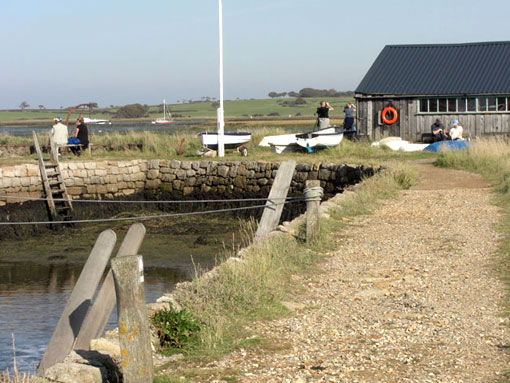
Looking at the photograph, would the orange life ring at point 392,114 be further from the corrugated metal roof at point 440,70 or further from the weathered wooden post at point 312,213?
the weathered wooden post at point 312,213

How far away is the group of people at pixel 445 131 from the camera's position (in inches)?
1048

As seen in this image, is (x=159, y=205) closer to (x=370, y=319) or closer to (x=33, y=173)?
(x=33, y=173)

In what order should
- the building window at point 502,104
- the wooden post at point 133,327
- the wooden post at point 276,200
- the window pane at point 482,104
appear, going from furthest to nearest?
1. the window pane at point 482,104
2. the building window at point 502,104
3. the wooden post at point 276,200
4. the wooden post at point 133,327

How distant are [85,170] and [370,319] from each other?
1825 centimetres

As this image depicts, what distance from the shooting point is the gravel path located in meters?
5.72

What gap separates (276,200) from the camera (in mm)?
11305

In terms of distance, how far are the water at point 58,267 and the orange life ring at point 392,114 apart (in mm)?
11134

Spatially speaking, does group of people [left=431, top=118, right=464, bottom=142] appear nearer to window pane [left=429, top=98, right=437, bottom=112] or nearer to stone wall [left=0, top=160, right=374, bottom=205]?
window pane [left=429, top=98, right=437, bottom=112]

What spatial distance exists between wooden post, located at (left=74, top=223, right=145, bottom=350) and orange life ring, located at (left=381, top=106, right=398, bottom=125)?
2405 cm

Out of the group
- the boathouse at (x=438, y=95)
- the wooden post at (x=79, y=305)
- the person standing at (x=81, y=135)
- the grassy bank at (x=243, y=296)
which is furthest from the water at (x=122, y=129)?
the wooden post at (x=79, y=305)

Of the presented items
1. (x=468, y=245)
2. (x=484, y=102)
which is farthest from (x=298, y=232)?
(x=484, y=102)

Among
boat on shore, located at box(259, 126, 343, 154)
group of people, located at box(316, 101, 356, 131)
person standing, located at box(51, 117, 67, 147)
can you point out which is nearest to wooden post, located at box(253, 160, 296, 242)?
boat on shore, located at box(259, 126, 343, 154)

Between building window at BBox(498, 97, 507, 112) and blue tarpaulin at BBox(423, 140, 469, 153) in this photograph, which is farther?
building window at BBox(498, 97, 507, 112)

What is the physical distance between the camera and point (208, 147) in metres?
27.6
